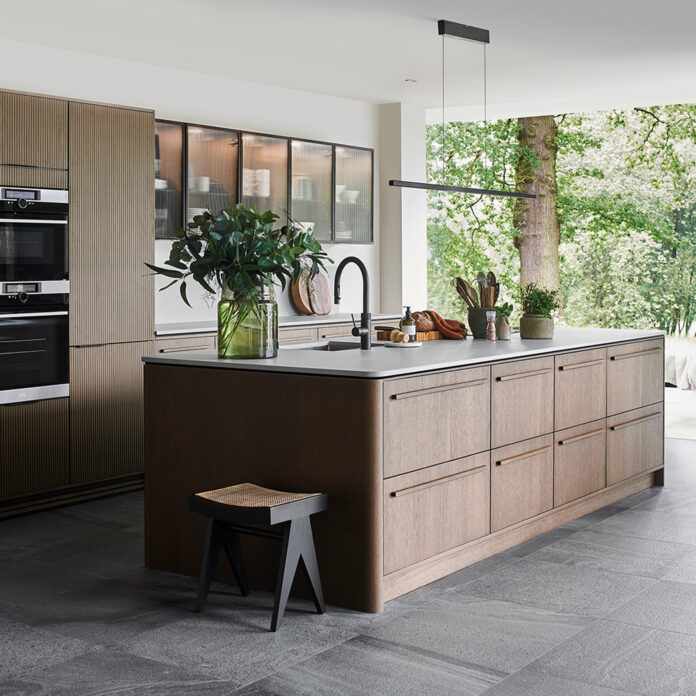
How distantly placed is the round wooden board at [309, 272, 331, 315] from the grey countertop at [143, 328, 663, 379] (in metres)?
2.15

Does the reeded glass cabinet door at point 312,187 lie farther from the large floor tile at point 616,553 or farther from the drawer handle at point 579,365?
the large floor tile at point 616,553

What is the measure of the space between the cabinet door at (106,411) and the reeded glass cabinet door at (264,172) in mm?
1601

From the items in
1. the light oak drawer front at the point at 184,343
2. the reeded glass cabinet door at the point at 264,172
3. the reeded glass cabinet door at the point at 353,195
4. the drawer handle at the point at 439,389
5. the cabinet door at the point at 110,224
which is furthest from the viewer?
the reeded glass cabinet door at the point at 353,195

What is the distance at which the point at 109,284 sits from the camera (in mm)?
5336

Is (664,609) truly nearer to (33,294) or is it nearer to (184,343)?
(184,343)

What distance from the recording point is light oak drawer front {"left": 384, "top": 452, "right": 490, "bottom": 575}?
3.60 metres

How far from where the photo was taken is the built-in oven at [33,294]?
16.0 ft

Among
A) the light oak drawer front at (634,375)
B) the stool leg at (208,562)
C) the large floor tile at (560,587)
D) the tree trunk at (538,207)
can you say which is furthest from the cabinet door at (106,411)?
the tree trunk at (538,207)

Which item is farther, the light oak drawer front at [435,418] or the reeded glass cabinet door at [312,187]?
the reeded glass cabinet door at [312,187]

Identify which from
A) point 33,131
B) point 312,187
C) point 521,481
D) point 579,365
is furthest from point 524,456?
point 312,187

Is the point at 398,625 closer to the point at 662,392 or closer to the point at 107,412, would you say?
the point at 107,412

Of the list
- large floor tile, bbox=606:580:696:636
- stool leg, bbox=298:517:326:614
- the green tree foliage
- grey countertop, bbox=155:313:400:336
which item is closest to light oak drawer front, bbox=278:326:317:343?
grey countertop, bbox=155:313:400:336

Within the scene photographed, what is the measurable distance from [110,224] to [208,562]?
246 centimetres

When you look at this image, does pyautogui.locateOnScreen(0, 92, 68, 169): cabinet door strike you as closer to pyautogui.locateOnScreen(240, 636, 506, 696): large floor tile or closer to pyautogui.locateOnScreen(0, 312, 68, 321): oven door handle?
pyautogui.locateOnScreen(0, 312, 68, 321): oven door handle
